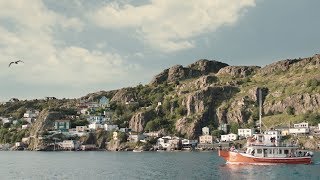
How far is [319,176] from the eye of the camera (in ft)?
250

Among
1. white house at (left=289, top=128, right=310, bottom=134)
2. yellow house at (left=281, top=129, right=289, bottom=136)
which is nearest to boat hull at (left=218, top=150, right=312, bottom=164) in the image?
yellow house at (left=281, top=129, right=289, bottom=136)

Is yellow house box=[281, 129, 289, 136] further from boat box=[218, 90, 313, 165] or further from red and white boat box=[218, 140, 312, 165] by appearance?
red and white boat box=[218, 140, 312, 165]

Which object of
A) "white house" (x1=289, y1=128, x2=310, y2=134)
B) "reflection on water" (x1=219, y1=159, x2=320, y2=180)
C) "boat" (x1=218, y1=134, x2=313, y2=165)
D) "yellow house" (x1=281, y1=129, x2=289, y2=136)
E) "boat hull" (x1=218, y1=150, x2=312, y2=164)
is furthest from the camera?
"white house" (x1=289, y1=128, x2=310, y2=134)

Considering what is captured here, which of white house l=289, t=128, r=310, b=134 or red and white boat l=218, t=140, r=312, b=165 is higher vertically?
white house l=289, t=128, r=310, b=134

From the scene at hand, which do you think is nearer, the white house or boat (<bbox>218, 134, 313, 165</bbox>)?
boat (<bbox>218, 134, 313, 165</bbox>)

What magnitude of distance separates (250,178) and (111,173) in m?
26.7

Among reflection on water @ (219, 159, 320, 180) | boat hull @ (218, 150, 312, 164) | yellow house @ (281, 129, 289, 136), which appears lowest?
reflection on water @ (219, 159, 320, 180)

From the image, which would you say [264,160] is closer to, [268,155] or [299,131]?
[268,155]

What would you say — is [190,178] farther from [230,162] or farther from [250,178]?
[230,162]

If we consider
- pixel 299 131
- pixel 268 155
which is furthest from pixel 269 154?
pixel 299 131

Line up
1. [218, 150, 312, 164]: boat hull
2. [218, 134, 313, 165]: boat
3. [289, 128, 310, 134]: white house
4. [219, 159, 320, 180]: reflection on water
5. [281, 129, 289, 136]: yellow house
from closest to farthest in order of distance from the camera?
[219, 159, 320, 180]: reflection on water < [218, 150, 312, 164]: boat hull < [218, 134, 313, 165]: boat < [281, 129, 289, 136]: yellow house < [289, 128, 310, 134]: white house

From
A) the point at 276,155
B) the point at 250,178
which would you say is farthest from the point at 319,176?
the point at 276,155

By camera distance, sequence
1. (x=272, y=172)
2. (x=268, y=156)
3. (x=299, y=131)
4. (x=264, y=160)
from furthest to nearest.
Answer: (x=299, y=131) → (x=268, y=156) → (x=264, y=160) → (x=272, y=172)

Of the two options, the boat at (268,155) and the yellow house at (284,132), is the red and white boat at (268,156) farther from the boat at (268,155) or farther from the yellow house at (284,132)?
the yellow house at (284,132)
